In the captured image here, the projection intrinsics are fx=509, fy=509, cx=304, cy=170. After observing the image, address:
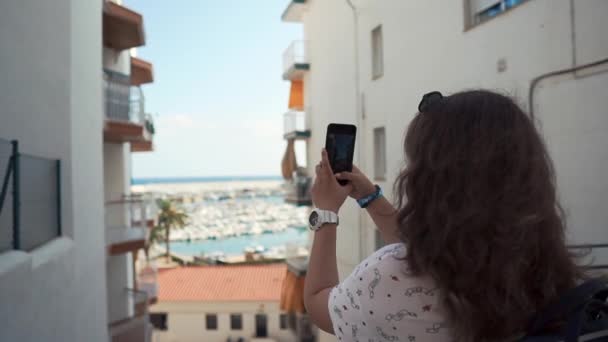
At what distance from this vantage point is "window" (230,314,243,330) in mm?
16484

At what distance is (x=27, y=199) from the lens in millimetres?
3766

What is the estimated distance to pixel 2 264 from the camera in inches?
103

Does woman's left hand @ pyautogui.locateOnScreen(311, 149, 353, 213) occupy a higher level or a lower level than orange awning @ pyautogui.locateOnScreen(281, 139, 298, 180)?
lower

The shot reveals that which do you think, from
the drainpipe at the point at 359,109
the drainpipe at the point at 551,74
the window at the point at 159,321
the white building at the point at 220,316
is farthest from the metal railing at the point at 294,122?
the window at the point at 159,321

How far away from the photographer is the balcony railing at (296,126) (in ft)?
39.0

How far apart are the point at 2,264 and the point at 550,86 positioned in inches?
156

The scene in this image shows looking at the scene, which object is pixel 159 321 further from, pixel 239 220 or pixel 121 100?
pixel 239 220

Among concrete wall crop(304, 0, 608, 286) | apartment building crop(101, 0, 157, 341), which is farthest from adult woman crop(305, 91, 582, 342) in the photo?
apartment building crop(101, 0, 157, 341)

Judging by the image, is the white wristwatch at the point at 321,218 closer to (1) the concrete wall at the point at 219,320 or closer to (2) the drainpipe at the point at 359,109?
(2) the drainpipe at the point at 359,109

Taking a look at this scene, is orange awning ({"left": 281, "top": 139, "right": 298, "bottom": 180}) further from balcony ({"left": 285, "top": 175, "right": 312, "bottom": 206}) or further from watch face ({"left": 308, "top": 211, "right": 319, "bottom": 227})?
watch face ({"left": 308, "top": 211, "right": 319, "bottom": 227})

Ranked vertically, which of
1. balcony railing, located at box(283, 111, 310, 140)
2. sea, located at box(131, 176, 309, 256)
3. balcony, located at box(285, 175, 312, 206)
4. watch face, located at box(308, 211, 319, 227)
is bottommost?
sea, located at box(131, 176, 309, 256)

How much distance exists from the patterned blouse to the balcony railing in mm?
10903

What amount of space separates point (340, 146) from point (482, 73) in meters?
4.12

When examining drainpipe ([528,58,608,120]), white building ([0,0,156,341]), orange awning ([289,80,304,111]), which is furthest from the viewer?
orange awning ([289,80,304,111])
